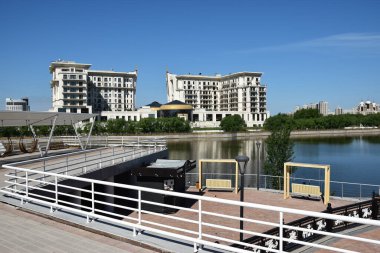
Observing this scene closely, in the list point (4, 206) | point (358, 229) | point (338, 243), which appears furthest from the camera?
point (358, 229)

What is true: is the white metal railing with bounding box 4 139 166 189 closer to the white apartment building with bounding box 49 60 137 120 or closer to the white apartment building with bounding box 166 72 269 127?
the white apartment building with bounding box 49 60 137 120

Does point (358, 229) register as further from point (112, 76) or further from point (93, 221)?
point (112, 76)

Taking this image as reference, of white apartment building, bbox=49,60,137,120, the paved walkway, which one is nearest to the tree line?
white apartment building, bbox=49,60,137,120

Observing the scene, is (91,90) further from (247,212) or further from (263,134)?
(247,212)

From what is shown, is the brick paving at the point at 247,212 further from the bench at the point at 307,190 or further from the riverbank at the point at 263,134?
the riverbank at the point at 263,134

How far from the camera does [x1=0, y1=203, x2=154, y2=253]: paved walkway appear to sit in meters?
6.42

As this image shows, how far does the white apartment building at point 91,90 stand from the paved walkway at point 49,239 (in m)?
109

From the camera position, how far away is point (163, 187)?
1741cm

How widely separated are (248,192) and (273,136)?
14.3 m

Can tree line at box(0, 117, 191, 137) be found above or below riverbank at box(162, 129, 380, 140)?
above

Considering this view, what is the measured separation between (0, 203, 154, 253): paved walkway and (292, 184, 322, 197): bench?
14706mm

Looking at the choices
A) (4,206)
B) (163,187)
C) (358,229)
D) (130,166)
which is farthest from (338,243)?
(130,166)

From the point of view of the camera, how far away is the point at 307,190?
19266 millimetres

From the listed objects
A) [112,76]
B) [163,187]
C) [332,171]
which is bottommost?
[332,171]
